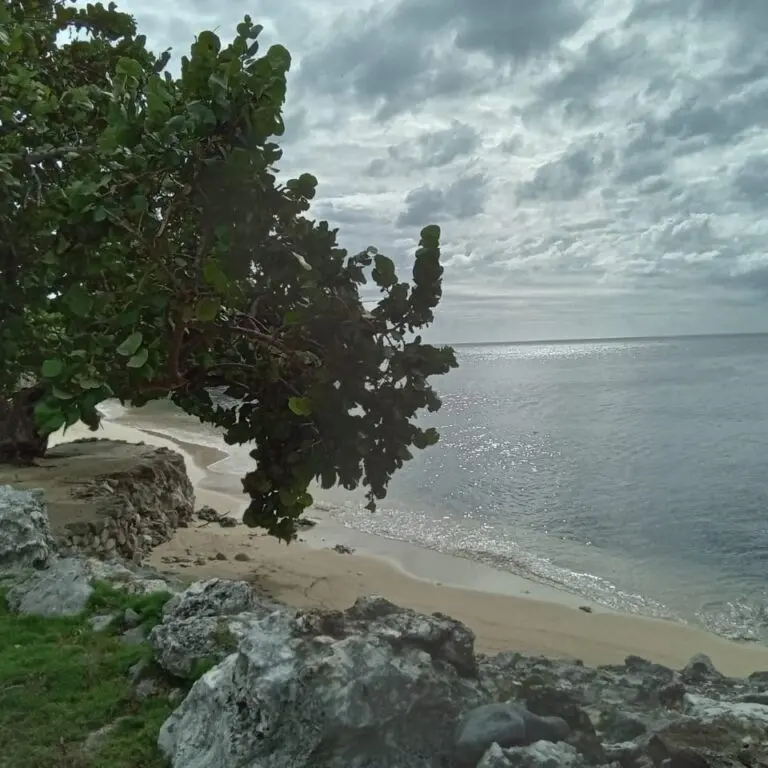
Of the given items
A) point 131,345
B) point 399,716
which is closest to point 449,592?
point 399,716

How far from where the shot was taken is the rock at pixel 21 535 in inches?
299

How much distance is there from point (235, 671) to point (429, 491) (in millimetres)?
17382

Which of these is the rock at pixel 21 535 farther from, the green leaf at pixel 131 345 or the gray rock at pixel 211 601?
the green leaf at pixel 131 345

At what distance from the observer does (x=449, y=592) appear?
11961 mm

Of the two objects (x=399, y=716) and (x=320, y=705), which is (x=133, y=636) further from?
(x=399, y=716)

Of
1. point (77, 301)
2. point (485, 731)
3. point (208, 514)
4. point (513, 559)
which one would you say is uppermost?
point (77, 301)

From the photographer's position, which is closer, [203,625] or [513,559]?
[203,625]

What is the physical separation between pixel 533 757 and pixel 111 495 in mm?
10071

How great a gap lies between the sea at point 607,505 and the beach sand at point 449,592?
73 centimetres

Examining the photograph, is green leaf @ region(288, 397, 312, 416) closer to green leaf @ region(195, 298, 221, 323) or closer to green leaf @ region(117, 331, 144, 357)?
green leaf @ region(195, 298, 221, 323)

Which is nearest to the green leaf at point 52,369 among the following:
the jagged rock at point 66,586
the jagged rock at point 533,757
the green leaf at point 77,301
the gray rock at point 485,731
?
the green leaf at point 77,301

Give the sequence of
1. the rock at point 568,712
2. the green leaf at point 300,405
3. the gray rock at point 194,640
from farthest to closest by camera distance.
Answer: the green leaf at point 300,405 → the gray rock at point 194,640 → the rock at point 568,712

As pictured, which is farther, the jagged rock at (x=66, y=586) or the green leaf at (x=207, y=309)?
the jagged rock at (x=66, y=586)

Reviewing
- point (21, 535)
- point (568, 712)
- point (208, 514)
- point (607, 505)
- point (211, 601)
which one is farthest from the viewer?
point (607, 505)
